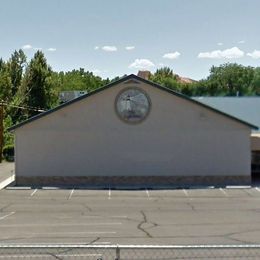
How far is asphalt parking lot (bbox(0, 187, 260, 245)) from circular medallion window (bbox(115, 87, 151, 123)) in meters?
4.59

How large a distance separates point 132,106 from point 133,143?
224cm

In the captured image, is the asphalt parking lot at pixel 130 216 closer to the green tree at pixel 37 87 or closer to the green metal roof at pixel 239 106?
the green metal roof at pixel 239 106

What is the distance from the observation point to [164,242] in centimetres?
1147

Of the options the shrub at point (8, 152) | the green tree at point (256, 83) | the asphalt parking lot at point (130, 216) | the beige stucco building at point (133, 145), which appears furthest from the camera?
the green tree at point (256, 83)

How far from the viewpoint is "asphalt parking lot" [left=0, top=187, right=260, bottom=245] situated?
12102mm

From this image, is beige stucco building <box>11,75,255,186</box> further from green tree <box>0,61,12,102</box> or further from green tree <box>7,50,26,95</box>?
green tree <box>7,50,26,95</box>

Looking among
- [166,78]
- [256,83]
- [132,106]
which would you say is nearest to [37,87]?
[132,106]

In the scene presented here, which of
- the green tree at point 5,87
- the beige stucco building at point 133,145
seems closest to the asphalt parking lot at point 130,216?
the beige stucco building at point 133,145

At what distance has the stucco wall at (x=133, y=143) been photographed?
2566 centimetres

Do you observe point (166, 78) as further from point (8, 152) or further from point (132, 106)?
point (132, 106)

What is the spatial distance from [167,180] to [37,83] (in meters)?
33.4

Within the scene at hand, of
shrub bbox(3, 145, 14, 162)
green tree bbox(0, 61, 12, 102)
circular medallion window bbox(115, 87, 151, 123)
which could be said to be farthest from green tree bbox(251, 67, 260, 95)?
circular medallion window bbox(115, 87, 151, 123)

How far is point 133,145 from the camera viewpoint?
84.5 feet

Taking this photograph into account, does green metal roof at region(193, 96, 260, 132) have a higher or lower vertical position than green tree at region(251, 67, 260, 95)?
lower
